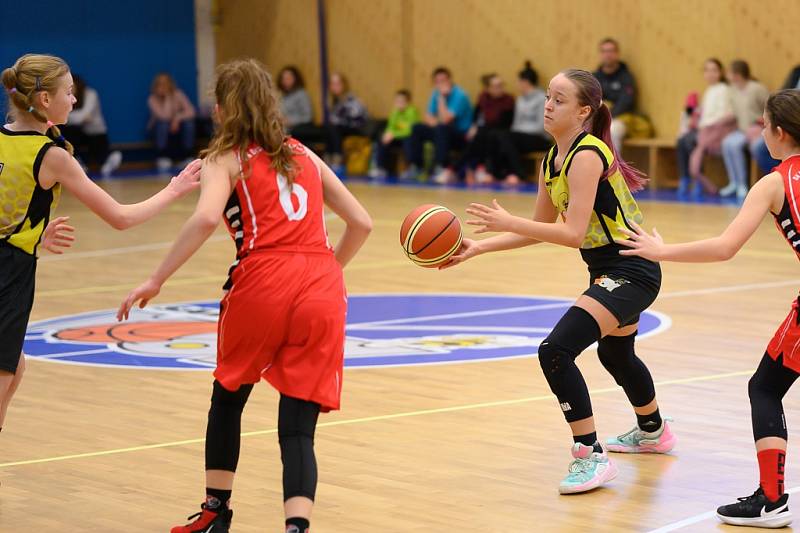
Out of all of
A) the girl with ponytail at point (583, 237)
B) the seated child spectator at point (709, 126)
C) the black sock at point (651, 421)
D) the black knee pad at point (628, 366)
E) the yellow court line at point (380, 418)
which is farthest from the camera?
the seated child spectator at point (709, 126)

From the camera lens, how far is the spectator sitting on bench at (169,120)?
2303cm

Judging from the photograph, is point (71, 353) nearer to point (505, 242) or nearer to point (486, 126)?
point (505, 242)

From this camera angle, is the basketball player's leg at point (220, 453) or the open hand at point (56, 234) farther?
the open hand at point (56, 234)

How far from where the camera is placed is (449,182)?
19953mm

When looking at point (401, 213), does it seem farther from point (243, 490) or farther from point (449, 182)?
point (243, 490)

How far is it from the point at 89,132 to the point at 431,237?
1729 cm

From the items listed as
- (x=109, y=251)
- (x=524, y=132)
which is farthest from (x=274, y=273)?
(x=524, y=132)

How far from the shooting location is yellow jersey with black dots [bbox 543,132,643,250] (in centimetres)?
568

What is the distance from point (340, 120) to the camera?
70.9 ft

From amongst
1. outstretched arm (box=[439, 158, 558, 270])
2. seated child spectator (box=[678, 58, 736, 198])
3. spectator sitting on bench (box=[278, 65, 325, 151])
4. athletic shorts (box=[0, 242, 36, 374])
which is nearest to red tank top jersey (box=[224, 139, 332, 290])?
athletic shorts (box=[0, 242, 36, 374])

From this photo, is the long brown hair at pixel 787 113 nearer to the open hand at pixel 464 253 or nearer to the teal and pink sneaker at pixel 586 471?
the open hand at pixel 464 253

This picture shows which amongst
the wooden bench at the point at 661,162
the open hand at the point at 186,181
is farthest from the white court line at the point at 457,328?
the wooden bench at the point at 661,162

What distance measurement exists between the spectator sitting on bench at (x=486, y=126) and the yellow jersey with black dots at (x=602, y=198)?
1355 cm

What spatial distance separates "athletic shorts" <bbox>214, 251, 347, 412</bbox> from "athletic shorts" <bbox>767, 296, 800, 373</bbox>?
167cm
